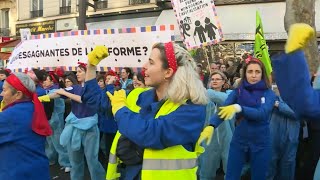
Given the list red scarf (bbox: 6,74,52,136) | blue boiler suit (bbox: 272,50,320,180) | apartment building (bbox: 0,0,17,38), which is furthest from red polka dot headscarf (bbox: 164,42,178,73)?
apartment building (bbox: 0,0,17,38)

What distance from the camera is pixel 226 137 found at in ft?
17.4

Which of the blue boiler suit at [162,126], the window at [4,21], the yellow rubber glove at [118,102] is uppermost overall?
the window at [4,21]

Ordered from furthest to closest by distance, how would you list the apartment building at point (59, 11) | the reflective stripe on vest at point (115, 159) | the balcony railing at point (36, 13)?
1. the balcony railing at point (36, 13)
2. the apartment building at point (59, 11)
3. the reflective stripe on vest at point (115, 159)

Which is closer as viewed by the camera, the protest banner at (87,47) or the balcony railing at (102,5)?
the protest banner at (87,47)

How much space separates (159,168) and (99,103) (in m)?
0.91

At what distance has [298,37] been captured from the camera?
185 cm

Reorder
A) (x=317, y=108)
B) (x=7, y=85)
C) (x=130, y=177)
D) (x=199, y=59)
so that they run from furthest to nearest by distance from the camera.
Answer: (x=199, y=59) < (x=7, y=85) < (x=130, y=177) < (x=317, y=108)

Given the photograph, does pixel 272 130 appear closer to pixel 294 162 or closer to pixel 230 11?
pixel 294 162

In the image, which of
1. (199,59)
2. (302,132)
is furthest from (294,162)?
(199,59)

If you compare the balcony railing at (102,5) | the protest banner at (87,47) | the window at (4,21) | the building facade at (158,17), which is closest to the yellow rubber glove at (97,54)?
the protest banner at (87,47)

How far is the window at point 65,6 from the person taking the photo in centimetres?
2219

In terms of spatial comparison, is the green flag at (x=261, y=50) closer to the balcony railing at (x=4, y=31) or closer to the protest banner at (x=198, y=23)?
the protest banner at (x=198, y=23)

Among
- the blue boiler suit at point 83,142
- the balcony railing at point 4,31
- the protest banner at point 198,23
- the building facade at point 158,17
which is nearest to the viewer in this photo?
the blue boiler suit at point 83,142

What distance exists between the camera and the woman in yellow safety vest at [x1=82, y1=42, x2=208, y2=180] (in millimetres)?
2359
